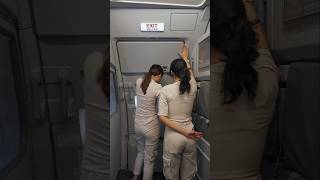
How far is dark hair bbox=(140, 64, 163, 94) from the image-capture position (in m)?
0.58

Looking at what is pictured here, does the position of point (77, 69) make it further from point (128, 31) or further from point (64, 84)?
point (128, 31)

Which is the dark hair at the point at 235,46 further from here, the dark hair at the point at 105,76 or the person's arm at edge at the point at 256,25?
the dark hair at the point at 105,76

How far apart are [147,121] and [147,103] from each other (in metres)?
0.04

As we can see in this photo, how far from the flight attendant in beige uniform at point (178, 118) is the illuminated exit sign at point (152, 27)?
0.07 metres

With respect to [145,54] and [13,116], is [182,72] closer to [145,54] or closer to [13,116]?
[145,54]

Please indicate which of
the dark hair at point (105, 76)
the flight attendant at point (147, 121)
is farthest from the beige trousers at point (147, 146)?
the dark hair at point (105, 76)

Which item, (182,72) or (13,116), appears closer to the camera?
(182,72)

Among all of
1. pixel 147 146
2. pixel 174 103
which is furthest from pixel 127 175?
pixel 174 103

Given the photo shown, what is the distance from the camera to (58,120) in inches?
26.8

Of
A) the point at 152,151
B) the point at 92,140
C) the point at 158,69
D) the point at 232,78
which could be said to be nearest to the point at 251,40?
the point at 232,78

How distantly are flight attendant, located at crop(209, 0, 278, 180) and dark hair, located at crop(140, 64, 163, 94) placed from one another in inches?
4.5

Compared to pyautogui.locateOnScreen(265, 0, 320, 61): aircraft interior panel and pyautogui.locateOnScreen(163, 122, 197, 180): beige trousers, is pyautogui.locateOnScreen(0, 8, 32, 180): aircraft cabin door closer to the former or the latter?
pyautogui.locateOnScreen(163, 122, 197, 180): beige trousers

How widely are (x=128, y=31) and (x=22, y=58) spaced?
278 mm

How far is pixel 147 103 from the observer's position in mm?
578
